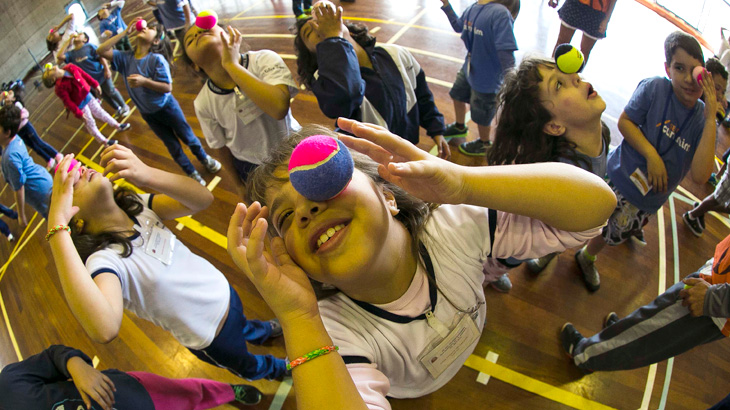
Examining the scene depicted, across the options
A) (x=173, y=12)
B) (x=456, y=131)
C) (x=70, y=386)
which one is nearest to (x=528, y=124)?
(x=456, y=131)

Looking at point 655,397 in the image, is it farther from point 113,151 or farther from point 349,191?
point 113,151

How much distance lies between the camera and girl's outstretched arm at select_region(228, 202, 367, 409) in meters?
0.92

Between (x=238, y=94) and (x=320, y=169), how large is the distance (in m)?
1.80

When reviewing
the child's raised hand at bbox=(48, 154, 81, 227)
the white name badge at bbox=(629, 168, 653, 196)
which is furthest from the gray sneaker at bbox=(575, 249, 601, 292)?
the child's raised hand at bbox=(48, 154, 81, 227)

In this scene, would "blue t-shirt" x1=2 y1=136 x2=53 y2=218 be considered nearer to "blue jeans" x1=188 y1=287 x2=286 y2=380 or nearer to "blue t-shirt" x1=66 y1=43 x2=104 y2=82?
"blue t-shirt" x1=66 y1=43 x2=104 y2=82

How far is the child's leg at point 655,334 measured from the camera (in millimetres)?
1785

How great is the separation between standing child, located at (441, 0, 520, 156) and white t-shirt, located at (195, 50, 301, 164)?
175 cm

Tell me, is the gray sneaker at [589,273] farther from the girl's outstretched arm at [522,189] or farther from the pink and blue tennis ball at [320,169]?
the pink and blue tennis ball at [320,169]

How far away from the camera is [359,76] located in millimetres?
2072

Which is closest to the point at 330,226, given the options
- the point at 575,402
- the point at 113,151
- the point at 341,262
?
the point at 341,262

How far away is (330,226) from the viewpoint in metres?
1.06

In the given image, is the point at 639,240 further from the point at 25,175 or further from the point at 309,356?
the point at 25,175

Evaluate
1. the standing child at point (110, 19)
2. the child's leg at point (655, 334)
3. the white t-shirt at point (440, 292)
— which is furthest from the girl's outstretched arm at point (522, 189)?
the standing child at point (110, 19)

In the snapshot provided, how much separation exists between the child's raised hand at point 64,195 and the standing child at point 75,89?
4126 millimetres
